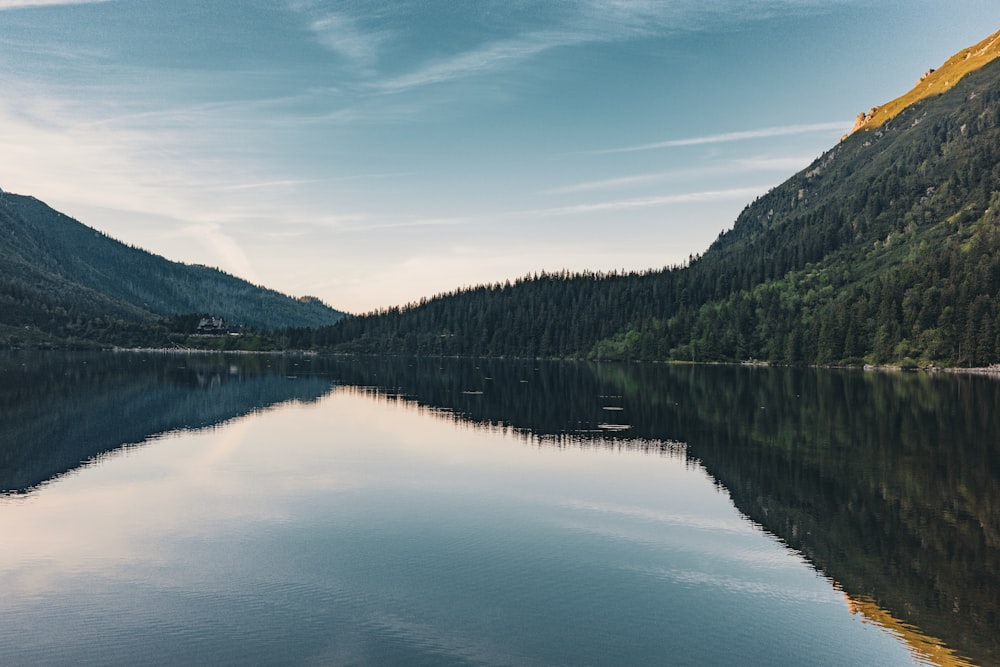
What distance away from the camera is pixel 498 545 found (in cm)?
3725

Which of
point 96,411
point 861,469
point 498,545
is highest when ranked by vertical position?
point 861,469

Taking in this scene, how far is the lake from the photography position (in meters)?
24.8

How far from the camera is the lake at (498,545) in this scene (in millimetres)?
24844

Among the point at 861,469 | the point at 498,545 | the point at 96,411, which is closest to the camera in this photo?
the point at 498,545

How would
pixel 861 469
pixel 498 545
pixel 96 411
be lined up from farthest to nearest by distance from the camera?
pixel 96 411 → pixel 861 469 → pixel 498 545

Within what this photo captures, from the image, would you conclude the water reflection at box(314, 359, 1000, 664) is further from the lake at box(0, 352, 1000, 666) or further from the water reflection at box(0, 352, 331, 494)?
the water reflection at box(0, 352, 331, 494)

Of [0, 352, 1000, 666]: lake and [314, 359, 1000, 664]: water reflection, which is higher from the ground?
[314, 359, 1000, 664]: water reflection

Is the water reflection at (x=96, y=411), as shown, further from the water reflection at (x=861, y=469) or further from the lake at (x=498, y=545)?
the water reflection at (x=861, y=469)

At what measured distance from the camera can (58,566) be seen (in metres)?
32.5

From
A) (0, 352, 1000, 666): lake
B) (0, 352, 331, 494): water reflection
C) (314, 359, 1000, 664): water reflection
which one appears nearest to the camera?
(0, 352, 1000, 666): lake

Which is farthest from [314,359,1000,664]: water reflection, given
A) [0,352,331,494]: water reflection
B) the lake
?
[0,352,331,494]: water reflection

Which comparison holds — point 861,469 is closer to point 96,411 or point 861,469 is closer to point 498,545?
point 498,545

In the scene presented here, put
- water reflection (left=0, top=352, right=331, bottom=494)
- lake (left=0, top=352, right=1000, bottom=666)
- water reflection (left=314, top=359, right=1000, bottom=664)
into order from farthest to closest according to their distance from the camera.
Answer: water reflection (left=0, top=352, right=331, bottom=494) → water reflection (left=314, top=359, right=1000, bottom=664) → lake (left=0, top=352, right=1000, bottom=666)

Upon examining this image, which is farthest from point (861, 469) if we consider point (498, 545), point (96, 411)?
point (96, 411)
